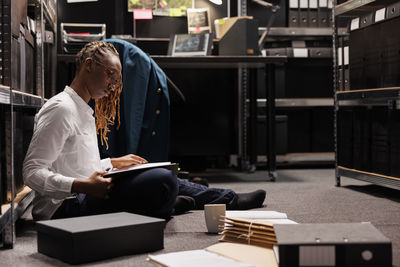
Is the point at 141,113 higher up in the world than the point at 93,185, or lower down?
higher up

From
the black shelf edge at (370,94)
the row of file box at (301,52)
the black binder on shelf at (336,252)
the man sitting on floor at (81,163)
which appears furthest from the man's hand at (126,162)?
the row of file box at (301,52)

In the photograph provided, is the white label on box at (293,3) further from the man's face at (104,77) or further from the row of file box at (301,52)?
the man's face at (104,77)

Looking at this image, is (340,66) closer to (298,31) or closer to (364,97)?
(364,97)

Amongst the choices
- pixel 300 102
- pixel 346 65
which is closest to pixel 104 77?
pixel 346 65

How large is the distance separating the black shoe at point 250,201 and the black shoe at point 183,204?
→ 21 cm

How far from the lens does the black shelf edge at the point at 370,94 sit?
8.35 ft

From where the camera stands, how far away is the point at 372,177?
283cm

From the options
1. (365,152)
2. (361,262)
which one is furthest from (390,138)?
(361,262)

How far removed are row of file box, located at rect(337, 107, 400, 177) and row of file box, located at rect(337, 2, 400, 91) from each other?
15 centimetres

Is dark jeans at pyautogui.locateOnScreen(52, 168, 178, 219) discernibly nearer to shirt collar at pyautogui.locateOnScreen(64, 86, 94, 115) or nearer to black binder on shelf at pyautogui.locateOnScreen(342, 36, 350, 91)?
shirt collar at pyautogui.locateOnScreen(64, 86, 94, 115)

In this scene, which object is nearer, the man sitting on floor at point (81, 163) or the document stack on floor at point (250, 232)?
the document stack on floor at point (250, 232)

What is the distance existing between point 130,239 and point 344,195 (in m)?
1.61

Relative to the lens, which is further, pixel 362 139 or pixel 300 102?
pixel 300 102

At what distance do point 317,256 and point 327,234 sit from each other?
8 cm
